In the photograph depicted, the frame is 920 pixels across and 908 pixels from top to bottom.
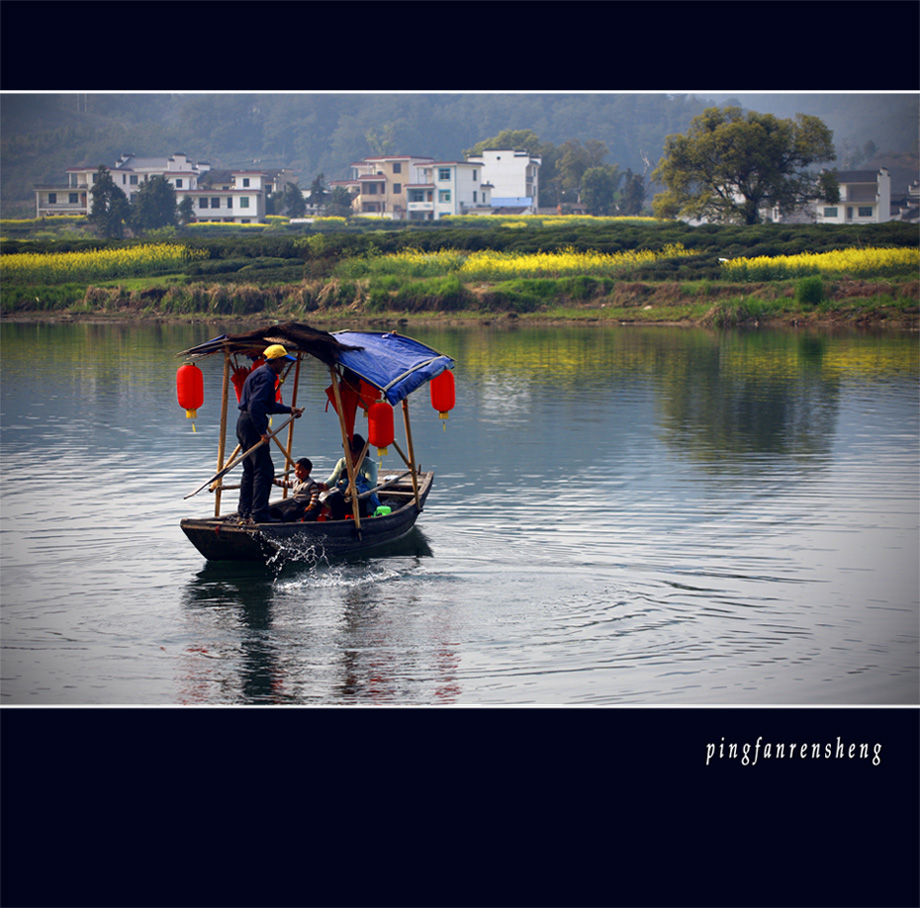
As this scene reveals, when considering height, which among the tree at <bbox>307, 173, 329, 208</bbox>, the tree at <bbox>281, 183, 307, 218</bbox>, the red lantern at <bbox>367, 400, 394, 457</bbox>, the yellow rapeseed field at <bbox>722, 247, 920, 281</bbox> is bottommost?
the red lantern at <bbox>367, 400, 394, 457</bbox>

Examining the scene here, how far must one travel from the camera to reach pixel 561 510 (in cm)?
1494

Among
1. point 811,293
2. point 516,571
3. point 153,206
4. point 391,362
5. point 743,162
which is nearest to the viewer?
point 516,571

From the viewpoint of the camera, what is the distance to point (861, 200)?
3265 inches

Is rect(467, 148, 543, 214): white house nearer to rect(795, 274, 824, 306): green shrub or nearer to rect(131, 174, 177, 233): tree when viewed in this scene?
rect(131, 174, 177, 233): tree

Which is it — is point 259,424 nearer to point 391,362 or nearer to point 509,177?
point 391,362

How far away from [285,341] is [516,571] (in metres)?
3.44

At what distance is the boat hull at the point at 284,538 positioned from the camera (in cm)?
1203

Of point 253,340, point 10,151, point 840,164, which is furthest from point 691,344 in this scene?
point 840,164

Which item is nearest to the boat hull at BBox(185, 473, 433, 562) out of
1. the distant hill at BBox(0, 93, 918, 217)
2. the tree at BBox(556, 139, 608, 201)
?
the tree at BBox(556, 139, 608, 201)

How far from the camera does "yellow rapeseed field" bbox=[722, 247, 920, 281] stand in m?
46.7

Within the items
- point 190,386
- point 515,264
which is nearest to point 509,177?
point 515,264

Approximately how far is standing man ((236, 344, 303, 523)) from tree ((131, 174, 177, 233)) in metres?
80.2

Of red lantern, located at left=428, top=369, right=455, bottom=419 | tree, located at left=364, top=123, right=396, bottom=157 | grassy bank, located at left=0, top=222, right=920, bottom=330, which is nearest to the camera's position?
red lantern, located at left=428, top=369, right=455, bottom=419

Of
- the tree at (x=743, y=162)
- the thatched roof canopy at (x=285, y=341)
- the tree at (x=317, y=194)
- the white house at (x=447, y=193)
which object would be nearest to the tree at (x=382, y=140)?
the tree at (x=317, y=194)
